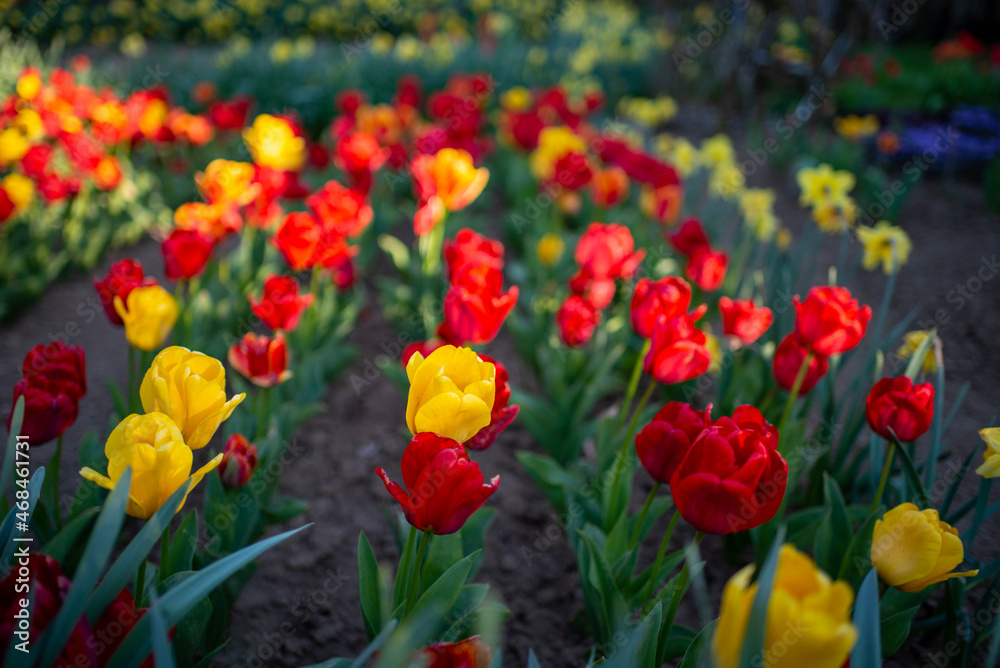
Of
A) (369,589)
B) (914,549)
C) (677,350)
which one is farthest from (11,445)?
(914,549)

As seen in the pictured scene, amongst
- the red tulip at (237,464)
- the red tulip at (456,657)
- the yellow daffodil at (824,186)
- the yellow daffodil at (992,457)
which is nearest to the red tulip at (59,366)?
the red tulip at (237,464)

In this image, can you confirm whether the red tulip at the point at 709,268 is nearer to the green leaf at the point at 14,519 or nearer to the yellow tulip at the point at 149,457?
the yellow tulip at the point at 149,457

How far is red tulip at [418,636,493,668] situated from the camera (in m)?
0.77

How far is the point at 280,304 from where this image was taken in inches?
58.7

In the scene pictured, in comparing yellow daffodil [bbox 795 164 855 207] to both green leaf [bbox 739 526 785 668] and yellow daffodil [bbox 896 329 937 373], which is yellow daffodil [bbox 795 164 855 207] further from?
green leaf [bbox 739 526 785 668]

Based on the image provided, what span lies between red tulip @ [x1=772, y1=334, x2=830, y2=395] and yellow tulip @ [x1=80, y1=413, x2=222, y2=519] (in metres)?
1.21

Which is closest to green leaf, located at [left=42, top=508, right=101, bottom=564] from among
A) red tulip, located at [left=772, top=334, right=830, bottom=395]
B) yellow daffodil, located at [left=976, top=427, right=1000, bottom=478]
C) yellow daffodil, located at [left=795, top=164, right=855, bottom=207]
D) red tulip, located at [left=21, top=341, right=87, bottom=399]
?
red tulip, located at [left=21, top=341, right=87, bottom=399]

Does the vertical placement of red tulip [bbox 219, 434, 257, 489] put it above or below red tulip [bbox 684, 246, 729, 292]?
below

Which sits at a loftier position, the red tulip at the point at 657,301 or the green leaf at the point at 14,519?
the red tulip at the point at 657,301

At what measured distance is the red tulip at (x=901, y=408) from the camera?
3.67ft

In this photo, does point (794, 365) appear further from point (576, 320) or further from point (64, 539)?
point (64, 539)

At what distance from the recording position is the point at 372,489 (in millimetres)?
1890

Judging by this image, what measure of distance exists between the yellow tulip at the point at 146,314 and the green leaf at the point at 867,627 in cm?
139

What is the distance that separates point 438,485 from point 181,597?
34cm
